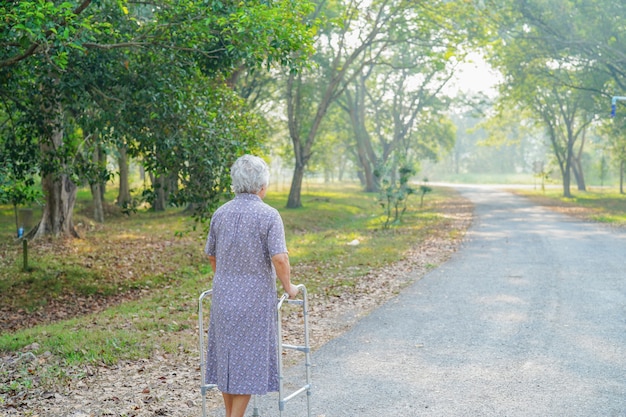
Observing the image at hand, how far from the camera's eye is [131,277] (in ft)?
48.5

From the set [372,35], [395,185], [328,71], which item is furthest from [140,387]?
[328,71]

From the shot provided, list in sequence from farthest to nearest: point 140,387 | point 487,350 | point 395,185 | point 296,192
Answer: point 296,192
point 395,185
point 487,350
point 140,387

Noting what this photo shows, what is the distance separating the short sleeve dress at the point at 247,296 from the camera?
4594 mm

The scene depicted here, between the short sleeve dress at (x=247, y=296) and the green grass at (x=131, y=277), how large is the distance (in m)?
2.66

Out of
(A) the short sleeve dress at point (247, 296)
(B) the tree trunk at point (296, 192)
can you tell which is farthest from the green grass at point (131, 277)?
(B) the tree trunk at point (296, 192)

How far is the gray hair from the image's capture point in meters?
4.62

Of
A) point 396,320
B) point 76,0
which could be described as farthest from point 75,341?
point 76,0

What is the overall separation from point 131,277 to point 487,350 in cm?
941

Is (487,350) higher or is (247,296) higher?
(247,296)

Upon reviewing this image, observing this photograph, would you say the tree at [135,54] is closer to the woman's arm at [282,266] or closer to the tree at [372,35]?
the woman's arm at [282,266]

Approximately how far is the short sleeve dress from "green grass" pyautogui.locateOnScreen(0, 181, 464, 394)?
2.66 m

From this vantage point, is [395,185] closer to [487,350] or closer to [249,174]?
[487,350]

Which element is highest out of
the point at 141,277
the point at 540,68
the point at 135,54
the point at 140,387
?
the point at 540,68

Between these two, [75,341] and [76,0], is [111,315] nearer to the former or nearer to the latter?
[75,341]
